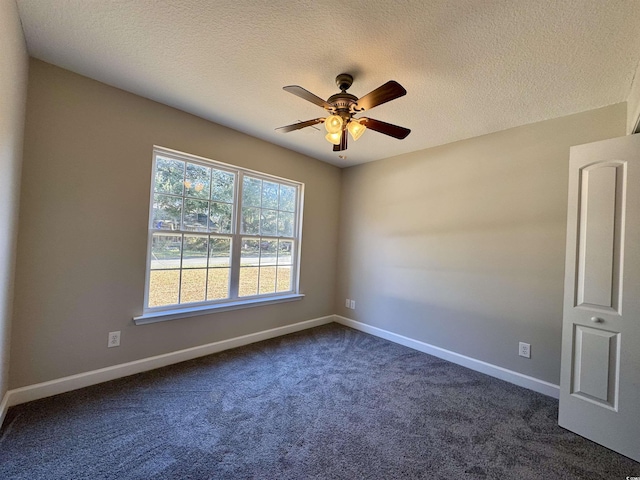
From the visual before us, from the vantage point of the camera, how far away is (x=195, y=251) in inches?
113

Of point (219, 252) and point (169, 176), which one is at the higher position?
point (169, 176)

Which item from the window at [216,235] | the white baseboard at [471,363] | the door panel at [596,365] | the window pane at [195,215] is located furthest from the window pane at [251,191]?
the door panel at [596,365]

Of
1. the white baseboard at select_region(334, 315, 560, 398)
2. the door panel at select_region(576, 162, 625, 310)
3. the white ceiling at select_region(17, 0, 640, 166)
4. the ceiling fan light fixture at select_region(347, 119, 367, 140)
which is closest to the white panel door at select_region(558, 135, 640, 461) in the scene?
the door panel at select_region(576, 162, 625, 310)

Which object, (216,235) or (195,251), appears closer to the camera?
(195,251)

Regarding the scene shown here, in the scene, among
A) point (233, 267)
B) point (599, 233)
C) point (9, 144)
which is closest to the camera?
point (9, 144)

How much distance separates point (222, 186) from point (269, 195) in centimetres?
66

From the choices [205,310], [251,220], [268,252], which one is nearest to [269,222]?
[251,220]

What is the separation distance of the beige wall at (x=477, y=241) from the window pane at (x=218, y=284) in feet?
6.26

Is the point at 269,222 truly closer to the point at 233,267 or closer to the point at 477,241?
the point at 233,267

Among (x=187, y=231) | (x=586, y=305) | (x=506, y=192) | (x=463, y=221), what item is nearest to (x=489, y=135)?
(x=506, y=192)

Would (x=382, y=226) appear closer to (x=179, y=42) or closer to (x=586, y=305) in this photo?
(x=586, y=305)

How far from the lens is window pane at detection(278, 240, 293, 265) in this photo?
3729 millimetres

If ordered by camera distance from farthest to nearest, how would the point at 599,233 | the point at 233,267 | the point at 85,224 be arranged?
the point at 233,267
the point at 85,224
the point at 599,233

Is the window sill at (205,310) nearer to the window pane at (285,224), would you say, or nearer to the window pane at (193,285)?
the window pane at (193,285)
